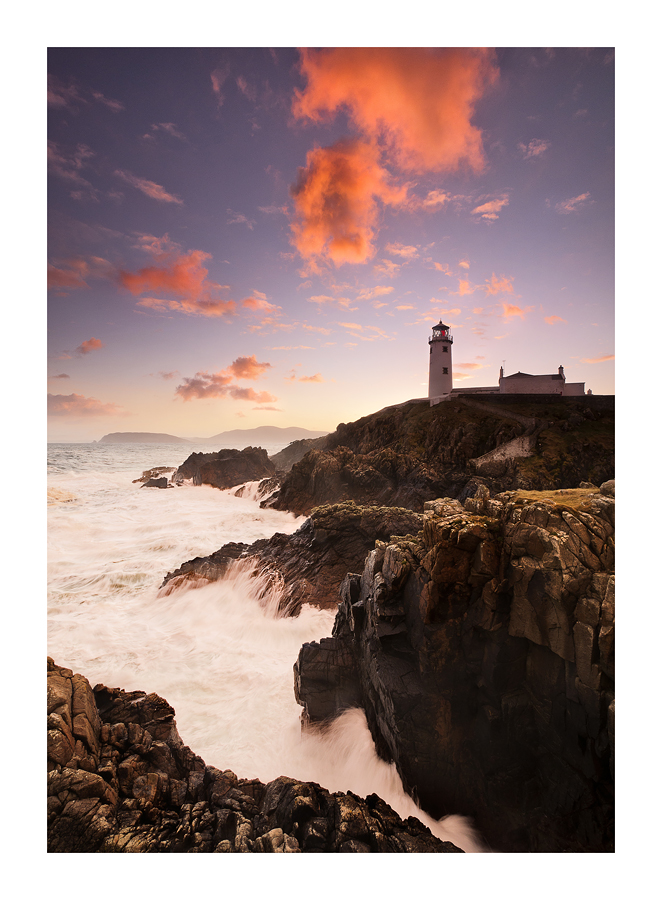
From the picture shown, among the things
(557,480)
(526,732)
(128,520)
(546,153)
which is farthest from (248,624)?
(546,153)

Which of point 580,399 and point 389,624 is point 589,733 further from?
point 580,399

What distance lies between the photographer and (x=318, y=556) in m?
8.72

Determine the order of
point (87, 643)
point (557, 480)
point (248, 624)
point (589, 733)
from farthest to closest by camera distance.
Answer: point (248, 624) < point (557, 480) < point (87, 643) < point (589, 733)

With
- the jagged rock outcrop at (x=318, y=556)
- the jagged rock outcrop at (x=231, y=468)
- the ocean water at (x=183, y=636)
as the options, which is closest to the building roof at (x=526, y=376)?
the jagged rock outcrop at (x=318, y=556)

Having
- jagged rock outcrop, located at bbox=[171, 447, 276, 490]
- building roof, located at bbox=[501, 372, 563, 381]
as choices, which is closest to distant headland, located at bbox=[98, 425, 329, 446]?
building roof, located at bbox=[501, 372, 563, 381]

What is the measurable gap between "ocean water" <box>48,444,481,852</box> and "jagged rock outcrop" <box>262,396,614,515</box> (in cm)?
429

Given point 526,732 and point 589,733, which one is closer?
point 589,733

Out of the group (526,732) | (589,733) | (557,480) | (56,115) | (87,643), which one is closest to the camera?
(589,733)

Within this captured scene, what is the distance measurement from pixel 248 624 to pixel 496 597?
547 centimetres

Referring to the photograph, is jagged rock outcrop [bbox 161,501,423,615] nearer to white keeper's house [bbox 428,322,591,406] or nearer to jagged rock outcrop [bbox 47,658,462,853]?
white keeper's house [bbox 428,322,591,406]

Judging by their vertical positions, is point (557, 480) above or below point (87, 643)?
above

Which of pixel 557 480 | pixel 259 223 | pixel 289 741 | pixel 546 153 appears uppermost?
pixel 546 153

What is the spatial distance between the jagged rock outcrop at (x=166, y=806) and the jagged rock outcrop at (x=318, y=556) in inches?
162

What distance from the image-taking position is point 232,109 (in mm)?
4738
